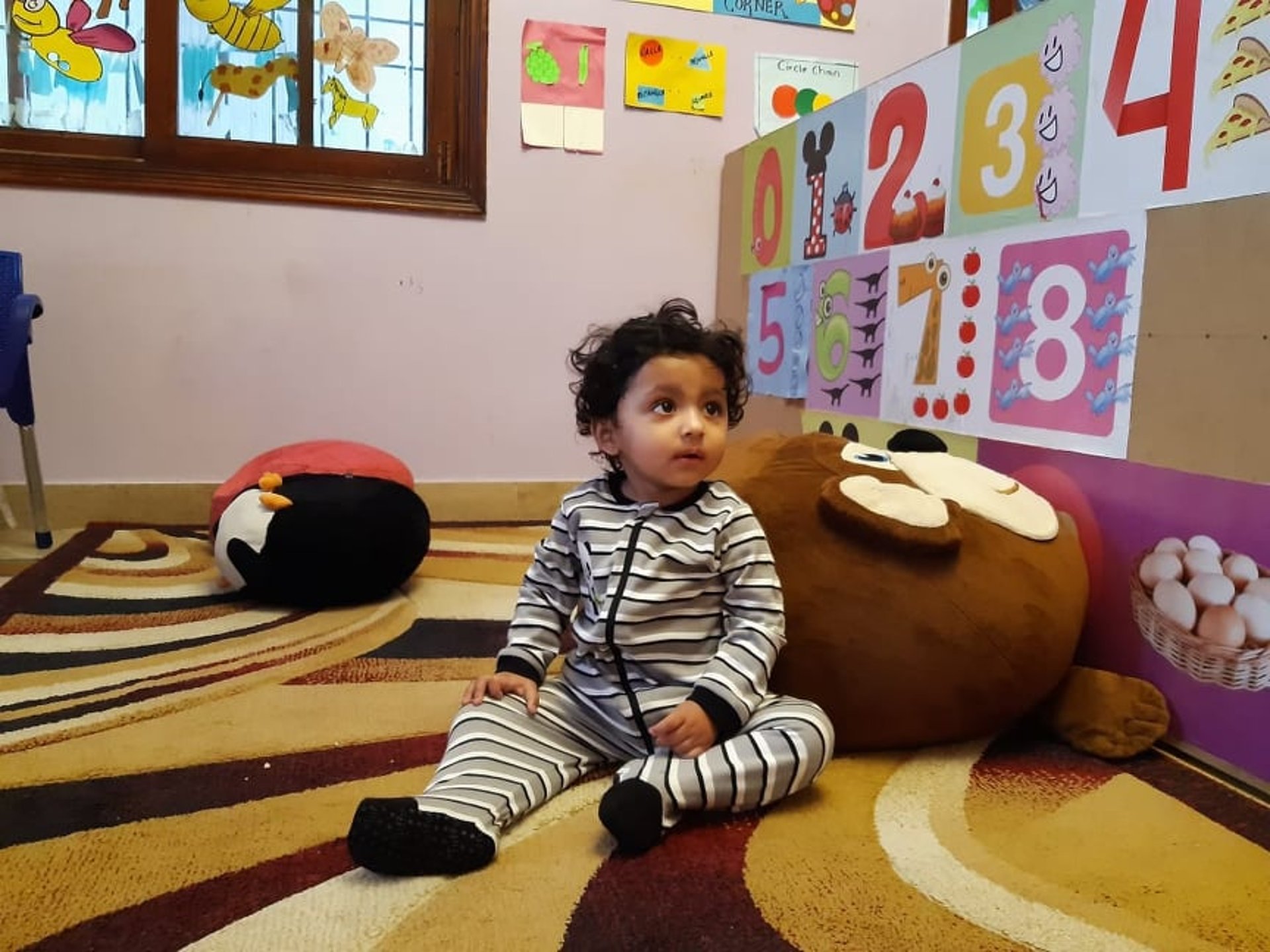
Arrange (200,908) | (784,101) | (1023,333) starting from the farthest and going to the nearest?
1. (784,101)
2. (1023,333)
3. (200,908)

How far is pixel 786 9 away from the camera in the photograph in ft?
6.98

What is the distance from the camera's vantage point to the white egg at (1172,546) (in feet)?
3.13

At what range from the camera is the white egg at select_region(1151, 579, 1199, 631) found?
0.94m

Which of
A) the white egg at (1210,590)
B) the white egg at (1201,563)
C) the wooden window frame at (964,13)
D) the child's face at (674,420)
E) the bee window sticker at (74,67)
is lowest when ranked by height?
the white egg at (1210,590)

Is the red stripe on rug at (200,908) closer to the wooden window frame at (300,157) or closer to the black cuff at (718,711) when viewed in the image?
the black cuff at (718,711)

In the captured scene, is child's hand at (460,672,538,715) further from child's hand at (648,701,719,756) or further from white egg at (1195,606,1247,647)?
white egg at (1195,606,1247,647)

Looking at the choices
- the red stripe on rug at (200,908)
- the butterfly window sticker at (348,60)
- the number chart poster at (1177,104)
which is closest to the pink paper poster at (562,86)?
the butterfly window sticker at (348,60)

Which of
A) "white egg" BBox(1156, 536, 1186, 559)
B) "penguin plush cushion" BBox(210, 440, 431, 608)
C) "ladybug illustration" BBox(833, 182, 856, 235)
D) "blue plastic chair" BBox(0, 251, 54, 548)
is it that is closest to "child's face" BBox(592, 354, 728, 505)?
"white egg" BBox(1156, 536, 1186, 559)

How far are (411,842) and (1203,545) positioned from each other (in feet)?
2.40

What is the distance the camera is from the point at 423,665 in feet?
3.86

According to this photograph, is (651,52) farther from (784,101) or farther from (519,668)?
(519,668)

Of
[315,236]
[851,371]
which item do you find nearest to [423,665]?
[851,371]

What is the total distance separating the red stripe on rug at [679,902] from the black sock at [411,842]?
9 cm

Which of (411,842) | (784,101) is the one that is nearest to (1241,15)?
(411,842)
